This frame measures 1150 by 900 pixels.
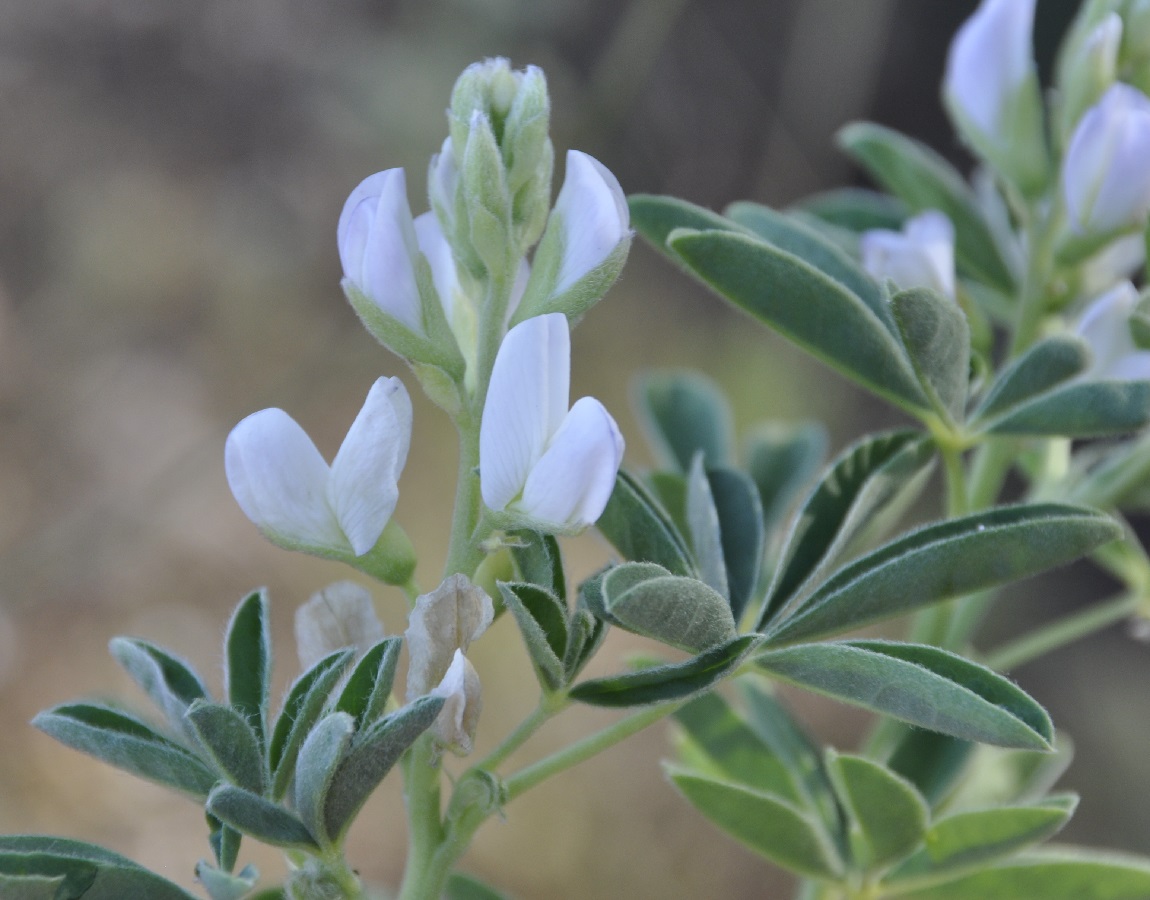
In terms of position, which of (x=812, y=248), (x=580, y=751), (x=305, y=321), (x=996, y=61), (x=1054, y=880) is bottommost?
(x=1054, y=880)

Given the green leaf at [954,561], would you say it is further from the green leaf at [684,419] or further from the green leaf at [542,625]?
the green leaf at [684,419]

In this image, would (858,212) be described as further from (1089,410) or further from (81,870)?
(81,870)

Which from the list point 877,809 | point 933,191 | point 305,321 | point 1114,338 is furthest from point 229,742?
point 305,321

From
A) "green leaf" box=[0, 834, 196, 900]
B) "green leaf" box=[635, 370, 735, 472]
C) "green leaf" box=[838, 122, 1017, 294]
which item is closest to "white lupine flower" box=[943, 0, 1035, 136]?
"green leaf" box=[838, 122, 1017, 294]

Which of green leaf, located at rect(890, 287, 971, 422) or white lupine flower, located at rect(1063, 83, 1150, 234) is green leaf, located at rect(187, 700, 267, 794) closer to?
green leaf, located at rect(890, 287, 971, 422)

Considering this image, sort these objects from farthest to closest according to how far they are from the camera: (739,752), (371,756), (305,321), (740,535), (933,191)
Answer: (305,321), (933,191), (739,752), (740,535), (371,756)

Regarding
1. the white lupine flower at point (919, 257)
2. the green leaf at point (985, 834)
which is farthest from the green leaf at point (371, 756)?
the white lupine flower at point (919, 257)
